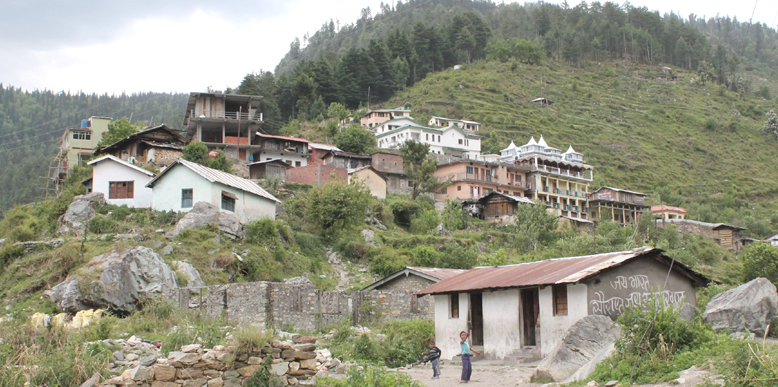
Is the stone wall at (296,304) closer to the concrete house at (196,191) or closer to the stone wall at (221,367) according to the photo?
the concrete house at (196,191)

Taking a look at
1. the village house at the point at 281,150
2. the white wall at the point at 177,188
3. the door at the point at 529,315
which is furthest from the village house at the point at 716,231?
the door at the point at 529,315

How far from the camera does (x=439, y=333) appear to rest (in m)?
22.7

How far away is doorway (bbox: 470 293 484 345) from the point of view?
21.8 meters

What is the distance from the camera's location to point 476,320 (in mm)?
22297

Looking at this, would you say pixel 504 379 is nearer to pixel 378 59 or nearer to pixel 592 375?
pixel 592 375

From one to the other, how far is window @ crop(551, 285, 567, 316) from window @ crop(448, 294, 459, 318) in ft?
14.8

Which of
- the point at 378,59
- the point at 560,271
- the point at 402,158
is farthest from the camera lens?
the point at 378,59

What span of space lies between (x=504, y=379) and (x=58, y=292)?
1927 cm

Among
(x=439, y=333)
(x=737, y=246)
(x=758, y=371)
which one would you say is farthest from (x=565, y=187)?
(x=758, y=371)

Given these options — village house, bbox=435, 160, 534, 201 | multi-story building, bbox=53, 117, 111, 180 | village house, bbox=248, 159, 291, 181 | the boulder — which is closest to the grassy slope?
village house, bbox=435, 160, 534, 201

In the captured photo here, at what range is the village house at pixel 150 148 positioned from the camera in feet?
159

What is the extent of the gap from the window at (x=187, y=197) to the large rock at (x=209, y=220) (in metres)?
1.15

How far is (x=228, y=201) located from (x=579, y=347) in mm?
25903

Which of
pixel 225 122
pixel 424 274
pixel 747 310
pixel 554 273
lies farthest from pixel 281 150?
pixel 747 310
